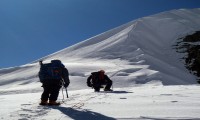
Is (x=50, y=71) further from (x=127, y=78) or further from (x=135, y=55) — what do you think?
(x=135, y=55)

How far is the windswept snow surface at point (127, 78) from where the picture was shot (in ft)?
22.5

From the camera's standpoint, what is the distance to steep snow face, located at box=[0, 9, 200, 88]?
35825 mm

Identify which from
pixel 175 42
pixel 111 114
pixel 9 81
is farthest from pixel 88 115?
pixel 175 42

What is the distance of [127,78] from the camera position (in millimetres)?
32344

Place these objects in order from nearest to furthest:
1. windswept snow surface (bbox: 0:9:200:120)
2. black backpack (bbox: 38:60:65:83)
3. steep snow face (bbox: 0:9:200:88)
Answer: windswept snow surface (bbox: 0:9:200:120), black backpack (bbox: 38:60:65:83), steep snow face (bbox: 0:9:200:88)

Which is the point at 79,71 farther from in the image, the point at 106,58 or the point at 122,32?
the point at 122,32

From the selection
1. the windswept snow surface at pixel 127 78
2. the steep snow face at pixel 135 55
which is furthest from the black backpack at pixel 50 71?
the steep snow face at pixel 135 55

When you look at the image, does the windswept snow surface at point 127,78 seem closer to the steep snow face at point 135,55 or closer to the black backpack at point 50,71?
the steep snow face at point 135,55

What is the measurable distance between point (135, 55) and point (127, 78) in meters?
21.2

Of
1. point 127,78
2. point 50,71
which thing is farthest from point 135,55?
point 50,71

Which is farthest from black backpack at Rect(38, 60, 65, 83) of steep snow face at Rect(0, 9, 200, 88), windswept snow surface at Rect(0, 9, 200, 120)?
steep snow face at Rect(0, 9, 200, 88)

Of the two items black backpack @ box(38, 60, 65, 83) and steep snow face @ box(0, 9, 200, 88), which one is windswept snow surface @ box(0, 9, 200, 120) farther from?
black backpack @ box(38, 60, 65, 83)

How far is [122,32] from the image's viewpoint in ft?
254

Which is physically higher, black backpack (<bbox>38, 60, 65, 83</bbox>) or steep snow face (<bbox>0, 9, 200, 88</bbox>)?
steep snow face (<bbox>0, 9, 200, 88</bbox>)
